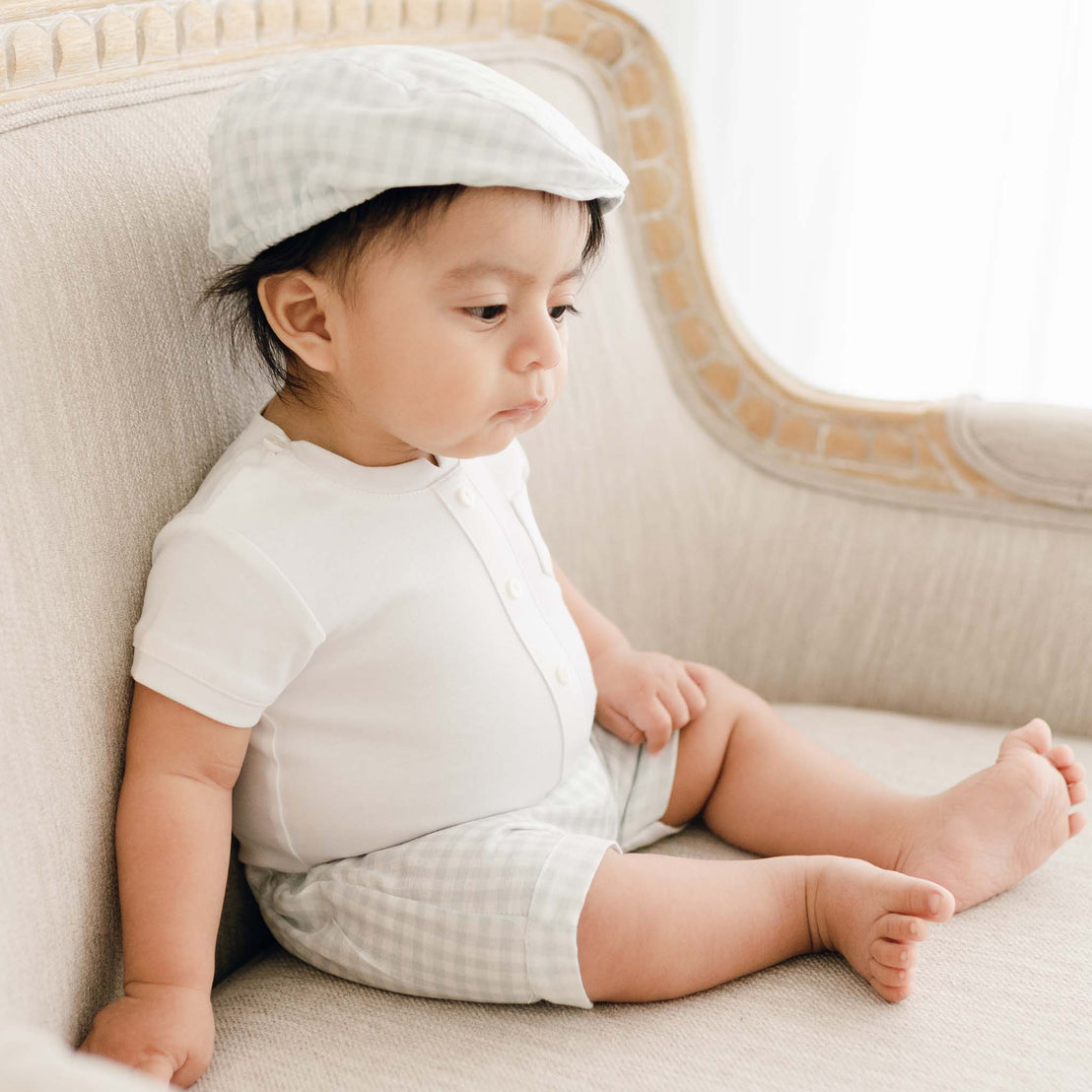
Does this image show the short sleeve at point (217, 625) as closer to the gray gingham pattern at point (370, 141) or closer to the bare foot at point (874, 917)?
the gray gingham pattern at point (370, 141)

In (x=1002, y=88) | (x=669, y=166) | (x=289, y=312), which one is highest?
(x=1002, y=88)

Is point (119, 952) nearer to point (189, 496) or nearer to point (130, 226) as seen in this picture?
point (189, 496)

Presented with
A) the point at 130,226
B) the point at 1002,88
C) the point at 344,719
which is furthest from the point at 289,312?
the point at 1002,88

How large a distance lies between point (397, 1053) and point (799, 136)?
137 cm

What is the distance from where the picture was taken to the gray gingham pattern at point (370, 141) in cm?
67

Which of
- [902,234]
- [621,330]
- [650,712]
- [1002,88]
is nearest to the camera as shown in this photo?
[650,712]

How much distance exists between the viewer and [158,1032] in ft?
2.17

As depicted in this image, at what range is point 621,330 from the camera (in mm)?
1186

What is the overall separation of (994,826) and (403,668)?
16.8 inches

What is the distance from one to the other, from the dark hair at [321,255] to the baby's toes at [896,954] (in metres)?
0.46

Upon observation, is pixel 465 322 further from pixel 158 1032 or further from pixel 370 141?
pixel 158 1032

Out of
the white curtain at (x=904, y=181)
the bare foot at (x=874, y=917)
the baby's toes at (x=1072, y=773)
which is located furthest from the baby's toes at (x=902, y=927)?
the white curtain at (x=904, y=181)

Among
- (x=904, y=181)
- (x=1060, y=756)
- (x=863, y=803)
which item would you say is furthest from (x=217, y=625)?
(x=904, y=181)

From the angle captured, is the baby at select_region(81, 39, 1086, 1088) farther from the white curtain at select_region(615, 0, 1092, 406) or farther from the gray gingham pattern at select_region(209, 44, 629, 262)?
the white curtain at select_region(615, 0, 1092, 406)
